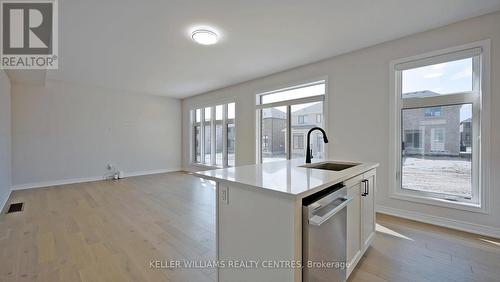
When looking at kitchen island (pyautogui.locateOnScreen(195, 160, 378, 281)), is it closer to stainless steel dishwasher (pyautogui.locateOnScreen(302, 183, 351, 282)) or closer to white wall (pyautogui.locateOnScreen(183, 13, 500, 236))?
stainless steel dishwasher (pyautogui.locateOnScreen(302, 183, 351, 282))

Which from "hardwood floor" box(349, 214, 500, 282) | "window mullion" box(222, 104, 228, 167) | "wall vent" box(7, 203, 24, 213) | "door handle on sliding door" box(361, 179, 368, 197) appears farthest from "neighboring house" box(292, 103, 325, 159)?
"wall vent" box(7, 203, 24, 213)

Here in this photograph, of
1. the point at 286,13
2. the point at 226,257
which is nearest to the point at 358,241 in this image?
the point at 226,257

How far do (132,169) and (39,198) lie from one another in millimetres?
2499

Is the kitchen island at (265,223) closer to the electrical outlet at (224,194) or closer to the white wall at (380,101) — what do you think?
the electrical outlet at (224,194)

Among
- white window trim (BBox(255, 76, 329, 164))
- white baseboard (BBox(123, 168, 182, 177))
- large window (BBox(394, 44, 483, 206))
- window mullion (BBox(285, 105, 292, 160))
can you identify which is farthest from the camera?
white baseboard (BBox(123, 168, 182, 177))

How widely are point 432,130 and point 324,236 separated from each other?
2.78 meters

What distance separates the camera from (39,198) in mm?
4133

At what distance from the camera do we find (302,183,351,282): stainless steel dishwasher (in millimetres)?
1137

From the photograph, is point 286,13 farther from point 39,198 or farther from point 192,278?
point 39,198

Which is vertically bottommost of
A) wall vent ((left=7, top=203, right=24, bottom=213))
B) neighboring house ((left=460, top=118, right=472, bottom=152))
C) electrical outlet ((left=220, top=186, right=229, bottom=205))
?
wall vent ((left=7, top=203, right=24, bottom=213))

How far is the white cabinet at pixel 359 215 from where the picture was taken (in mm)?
1671

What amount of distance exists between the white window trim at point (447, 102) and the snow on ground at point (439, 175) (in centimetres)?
12

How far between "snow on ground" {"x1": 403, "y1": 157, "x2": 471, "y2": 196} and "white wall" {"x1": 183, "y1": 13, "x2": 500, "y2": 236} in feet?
0.79

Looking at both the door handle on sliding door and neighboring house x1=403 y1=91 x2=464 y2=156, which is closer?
the door handle on sliding door
